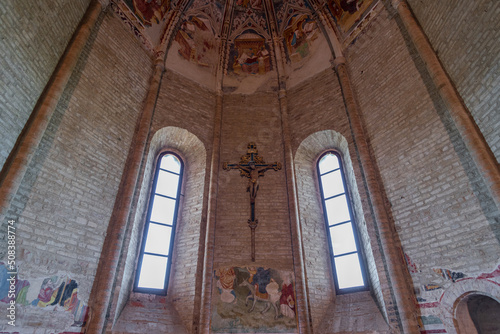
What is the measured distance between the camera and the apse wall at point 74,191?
4.86 meters

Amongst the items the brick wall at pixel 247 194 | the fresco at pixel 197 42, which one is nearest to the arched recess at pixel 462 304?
the brick wall at pixel 247 194

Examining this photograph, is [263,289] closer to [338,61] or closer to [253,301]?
[253,301]

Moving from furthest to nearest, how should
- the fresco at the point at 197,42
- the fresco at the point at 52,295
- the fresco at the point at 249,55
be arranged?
1. the fresco at the point at 249,55
2. the fresco at the point at 197,42
3. the fresco at the point at 52,295

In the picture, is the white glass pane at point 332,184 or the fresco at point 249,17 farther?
the fresco at point 249,17

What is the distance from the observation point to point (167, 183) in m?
8.11

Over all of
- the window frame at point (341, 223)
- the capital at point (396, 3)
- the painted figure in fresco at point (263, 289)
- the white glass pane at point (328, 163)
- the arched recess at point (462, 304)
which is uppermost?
the capital at point (396, 3)

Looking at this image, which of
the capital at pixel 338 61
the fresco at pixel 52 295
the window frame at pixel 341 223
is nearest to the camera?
the fresco at pixel 52 295

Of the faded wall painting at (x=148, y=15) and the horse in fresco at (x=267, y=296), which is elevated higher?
the faded wall painting at (x=148, y=15)

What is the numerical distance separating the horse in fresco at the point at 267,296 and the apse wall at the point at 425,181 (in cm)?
259

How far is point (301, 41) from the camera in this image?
1038cm

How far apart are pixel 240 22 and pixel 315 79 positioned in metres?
3.81

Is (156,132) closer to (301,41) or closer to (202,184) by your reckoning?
(202,184)

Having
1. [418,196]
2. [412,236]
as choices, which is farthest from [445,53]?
[412,236]

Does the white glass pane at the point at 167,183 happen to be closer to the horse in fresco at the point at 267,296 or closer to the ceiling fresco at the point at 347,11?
the horse in fresco at the point at 267,296
